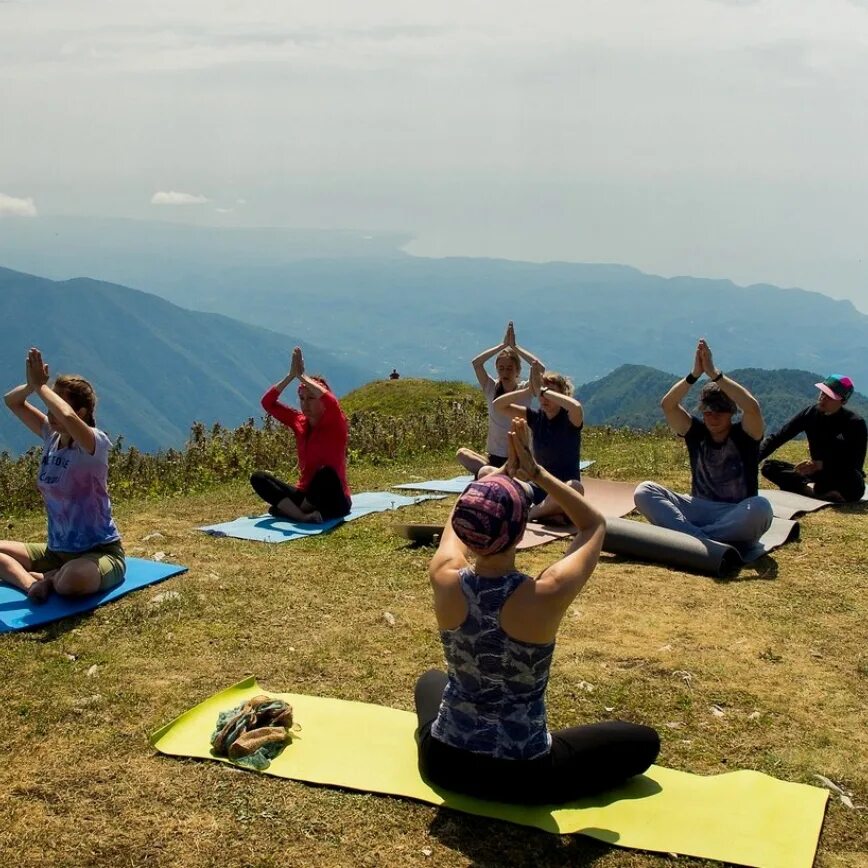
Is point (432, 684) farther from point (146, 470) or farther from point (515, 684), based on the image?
point (146, 470)

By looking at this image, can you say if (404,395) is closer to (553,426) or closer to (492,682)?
(553,426)

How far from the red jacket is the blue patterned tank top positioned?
279 inches

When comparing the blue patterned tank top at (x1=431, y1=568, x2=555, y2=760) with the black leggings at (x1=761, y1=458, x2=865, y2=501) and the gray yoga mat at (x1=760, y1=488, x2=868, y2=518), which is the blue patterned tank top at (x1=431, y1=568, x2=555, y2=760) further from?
the black leggings at (x1=761, y1=458, x2=865, y2=501)

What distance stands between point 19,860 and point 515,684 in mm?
2428

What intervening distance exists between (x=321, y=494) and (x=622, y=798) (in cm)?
716

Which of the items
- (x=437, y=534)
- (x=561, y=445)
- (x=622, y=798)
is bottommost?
(x=437, y=534)

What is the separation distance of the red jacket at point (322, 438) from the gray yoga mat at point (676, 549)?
11.3ft

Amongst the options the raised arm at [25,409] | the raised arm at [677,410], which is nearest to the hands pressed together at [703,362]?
the raised arm at [677,410]

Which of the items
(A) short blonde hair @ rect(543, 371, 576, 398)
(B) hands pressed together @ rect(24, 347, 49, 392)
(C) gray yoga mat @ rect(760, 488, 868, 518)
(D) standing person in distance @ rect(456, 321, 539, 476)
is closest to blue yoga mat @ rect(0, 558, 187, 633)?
(B) hands pressed together @ rect(24, 347, 49, 392)

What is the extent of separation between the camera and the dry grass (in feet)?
16.1

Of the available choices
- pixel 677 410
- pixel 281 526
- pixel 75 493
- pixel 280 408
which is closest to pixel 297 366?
pixel 280 408

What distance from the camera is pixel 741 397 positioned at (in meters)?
9.59

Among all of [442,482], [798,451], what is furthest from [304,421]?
[798,451]

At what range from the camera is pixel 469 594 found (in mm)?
4738
